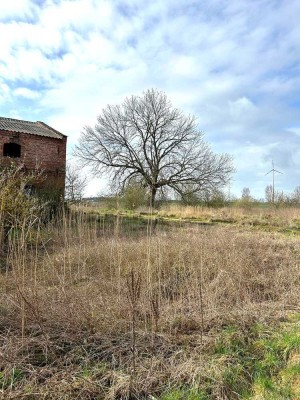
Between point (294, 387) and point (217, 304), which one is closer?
point (294, 387)

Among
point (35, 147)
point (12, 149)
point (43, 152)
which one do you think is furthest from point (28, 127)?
point (43, 152)

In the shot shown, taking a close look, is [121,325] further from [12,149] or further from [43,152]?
[12,149]

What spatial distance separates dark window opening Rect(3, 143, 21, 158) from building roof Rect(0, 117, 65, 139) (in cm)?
88

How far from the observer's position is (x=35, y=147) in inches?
684

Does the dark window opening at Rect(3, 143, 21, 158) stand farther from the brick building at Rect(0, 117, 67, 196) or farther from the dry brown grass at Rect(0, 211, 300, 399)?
the dry brown grass at Rect(0, 211, 300, 399)

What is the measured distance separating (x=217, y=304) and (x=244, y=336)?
2.95 ft

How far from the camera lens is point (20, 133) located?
16922mm

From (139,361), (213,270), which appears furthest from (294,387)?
(213,270)

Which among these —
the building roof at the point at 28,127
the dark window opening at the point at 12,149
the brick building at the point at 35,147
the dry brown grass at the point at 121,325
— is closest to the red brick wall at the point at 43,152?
the brick building at the point at 35,147

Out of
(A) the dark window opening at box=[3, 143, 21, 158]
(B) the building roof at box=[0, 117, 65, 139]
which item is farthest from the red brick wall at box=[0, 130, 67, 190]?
(A) the dark window opening at box=[3, 143, 21, 158]

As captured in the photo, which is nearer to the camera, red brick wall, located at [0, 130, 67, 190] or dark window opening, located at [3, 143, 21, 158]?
red brick wall, located at [0, 130, 67, 190]

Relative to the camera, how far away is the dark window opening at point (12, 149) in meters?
17.5

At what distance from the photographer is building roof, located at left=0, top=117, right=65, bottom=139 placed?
17125mm

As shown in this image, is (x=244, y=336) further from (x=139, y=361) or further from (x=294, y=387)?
(x=139, y=361)
